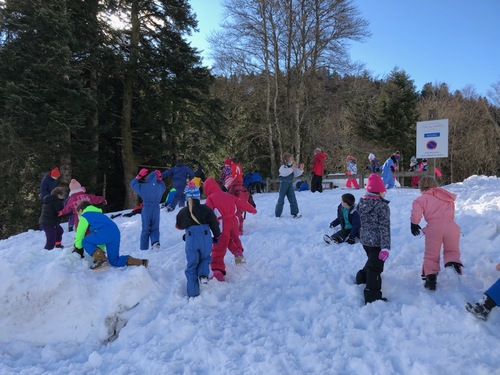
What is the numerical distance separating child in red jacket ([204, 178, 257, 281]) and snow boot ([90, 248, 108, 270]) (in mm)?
1678

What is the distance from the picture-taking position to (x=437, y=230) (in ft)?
15.6

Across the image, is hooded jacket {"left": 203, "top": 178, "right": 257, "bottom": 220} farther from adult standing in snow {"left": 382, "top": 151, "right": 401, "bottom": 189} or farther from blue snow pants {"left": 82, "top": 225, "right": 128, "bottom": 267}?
adult standing in snow {"left": 382, "top": 151, "right": 401, "bottom": 189}

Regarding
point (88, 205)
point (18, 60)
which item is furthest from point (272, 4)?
point (88, 205)

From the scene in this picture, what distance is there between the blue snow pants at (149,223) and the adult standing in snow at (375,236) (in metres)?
4.49

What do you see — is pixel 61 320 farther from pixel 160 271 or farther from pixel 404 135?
pixel 404 135

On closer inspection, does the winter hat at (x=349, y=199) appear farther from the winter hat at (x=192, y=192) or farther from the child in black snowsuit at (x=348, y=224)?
the winter hat at (x=192, y=192)

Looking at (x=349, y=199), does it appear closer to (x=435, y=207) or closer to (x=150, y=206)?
(x=435, y=207)

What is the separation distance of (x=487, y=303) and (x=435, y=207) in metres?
1.35

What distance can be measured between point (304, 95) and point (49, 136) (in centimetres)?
1440

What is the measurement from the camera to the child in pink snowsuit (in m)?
4.71

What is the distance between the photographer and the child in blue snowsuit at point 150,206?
7613mm

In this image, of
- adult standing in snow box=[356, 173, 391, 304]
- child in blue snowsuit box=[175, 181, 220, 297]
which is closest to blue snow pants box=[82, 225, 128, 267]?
child in blue snowsuit box=[175, 181, 220, 297]

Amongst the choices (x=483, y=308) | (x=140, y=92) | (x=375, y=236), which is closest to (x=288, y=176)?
(x=375, y=236)

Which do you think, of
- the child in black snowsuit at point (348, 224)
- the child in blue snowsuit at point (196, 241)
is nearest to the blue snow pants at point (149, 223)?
the child in blue snowsuit at point (196, 241)
